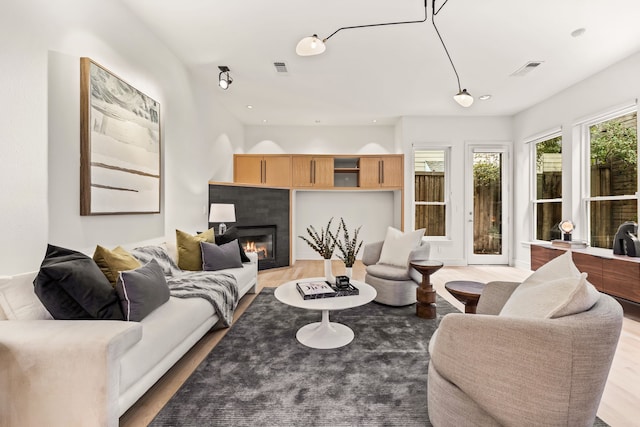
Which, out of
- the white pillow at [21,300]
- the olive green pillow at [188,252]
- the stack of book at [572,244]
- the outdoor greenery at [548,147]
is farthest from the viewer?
the outdoor greenery at [548,147]

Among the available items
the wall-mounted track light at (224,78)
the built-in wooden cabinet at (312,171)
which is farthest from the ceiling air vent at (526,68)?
the wall-mounted track light at (224,78)

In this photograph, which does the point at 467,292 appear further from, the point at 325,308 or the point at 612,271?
the point at 612,271

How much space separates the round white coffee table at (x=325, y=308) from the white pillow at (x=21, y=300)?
1362mm

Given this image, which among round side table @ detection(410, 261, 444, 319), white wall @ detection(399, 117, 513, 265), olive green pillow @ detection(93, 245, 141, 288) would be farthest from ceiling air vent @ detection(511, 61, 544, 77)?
olive green pillow @ detection(93, 245, 141, 288)

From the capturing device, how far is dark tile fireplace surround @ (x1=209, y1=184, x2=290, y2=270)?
15.8ft

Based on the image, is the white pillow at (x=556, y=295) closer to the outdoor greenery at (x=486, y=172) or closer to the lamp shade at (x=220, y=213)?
the lamp shade at (x=220, y=213)

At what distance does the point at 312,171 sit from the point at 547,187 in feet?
13.2

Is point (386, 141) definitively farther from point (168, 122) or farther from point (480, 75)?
point (168, 122)

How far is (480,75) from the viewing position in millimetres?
3936

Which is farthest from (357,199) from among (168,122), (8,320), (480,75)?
(8,320)

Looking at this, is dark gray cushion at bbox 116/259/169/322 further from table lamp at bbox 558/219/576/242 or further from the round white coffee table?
table lamp at bbox 558/219/576/242

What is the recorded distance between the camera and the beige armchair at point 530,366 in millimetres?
1034

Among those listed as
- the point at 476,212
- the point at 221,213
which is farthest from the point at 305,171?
the point at 476,212

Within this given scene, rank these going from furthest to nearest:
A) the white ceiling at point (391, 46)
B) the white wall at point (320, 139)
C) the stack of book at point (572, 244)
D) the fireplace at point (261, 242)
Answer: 1. the white wall at point (320, 139)
2. the fireplace at point (261, 242)
3. the stack of book at point (572, 244)
4. the white ceiling at point (391, 46)
